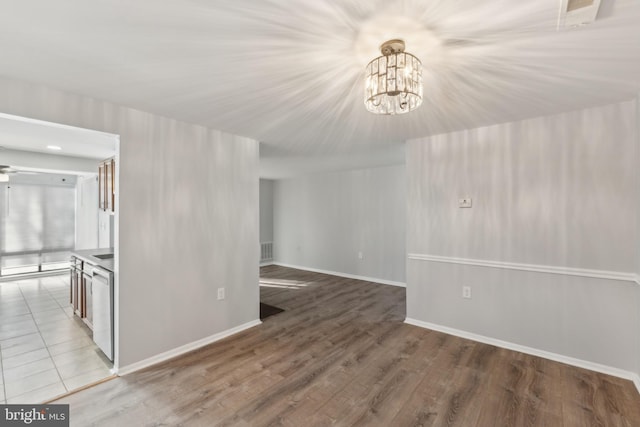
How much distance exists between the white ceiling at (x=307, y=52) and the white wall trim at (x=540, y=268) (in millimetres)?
1519

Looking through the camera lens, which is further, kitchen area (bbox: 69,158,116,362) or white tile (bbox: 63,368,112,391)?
kitchen area (bbox: 69,158,116,362)

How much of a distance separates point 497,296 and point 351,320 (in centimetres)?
174

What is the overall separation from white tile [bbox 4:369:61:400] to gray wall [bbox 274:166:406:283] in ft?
15.9

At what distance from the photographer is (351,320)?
11.8 ft

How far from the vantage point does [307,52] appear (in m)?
1.56

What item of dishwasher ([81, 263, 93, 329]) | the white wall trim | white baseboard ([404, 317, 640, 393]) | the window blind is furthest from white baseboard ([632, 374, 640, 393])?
the window blind

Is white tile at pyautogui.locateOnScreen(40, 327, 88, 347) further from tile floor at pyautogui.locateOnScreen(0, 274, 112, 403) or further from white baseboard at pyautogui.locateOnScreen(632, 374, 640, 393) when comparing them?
white baseboard at pyautogui.locateOnScreen(632, 374, 640, 393)

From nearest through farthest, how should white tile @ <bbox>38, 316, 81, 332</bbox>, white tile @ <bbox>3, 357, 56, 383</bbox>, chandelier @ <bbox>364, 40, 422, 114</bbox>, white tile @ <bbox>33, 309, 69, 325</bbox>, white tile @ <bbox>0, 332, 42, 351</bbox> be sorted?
chandelier @ <bbox>364, 40, 422, 114</bbox>, white tile @ <bbox>3, 357, 56, 383</bbox>, white tile @ <bbox>0, 332, 42, 351</bbox>, white tile @ <bbox>38, 316, 81, 332</bbox>, white tile @ <bbox>33, 309, 69, 325</bbox>

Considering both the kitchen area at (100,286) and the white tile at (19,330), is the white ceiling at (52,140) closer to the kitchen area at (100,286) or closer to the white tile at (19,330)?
the kitchen area at (100,286)

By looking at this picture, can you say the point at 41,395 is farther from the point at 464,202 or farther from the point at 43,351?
the point at 464,202

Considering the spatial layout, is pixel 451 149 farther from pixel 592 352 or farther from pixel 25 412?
pixel 25 412

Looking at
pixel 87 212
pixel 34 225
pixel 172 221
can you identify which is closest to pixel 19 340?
pixel 172 221

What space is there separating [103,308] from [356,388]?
2.50 metres

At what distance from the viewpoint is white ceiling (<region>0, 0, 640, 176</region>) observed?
1254 mm
